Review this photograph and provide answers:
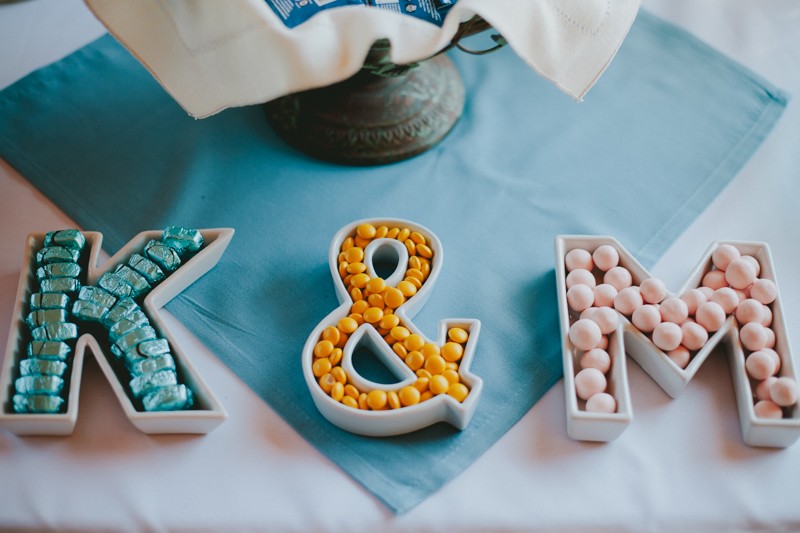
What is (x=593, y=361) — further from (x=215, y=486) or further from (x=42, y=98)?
(x=42, y=98)

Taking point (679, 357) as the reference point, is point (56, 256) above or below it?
above

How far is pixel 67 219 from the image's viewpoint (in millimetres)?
734

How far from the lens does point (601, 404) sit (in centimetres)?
58

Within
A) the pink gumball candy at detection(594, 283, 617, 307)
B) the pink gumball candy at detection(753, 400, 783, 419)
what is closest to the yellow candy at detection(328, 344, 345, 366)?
the pink gumball candy at detection(594, 283, 617, 307)

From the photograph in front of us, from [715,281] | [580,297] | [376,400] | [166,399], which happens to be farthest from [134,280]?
[715,281]

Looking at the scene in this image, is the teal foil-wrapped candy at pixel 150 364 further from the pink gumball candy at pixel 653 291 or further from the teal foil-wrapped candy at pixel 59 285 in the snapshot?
the pink gumball candy at pixel 653 291

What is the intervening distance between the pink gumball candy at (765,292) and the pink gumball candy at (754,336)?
0.02 metres

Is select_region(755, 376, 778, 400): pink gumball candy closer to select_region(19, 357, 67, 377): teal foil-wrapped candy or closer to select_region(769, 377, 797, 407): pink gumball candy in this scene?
select_region(769, 377, 797, 407): pink gumball candy

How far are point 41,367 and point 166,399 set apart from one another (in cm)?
10

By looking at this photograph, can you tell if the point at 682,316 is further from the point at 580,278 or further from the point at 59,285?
the point at 59,285

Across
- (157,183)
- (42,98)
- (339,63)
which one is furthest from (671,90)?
(42,98)

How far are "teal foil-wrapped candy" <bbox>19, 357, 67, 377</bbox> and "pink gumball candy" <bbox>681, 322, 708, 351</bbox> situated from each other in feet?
1.54

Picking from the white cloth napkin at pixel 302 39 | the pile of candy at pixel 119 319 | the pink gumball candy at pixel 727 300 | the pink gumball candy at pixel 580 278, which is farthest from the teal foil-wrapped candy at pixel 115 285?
the pink gumball candy at pixel 727 300

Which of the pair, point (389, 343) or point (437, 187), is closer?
point (389, 343)
